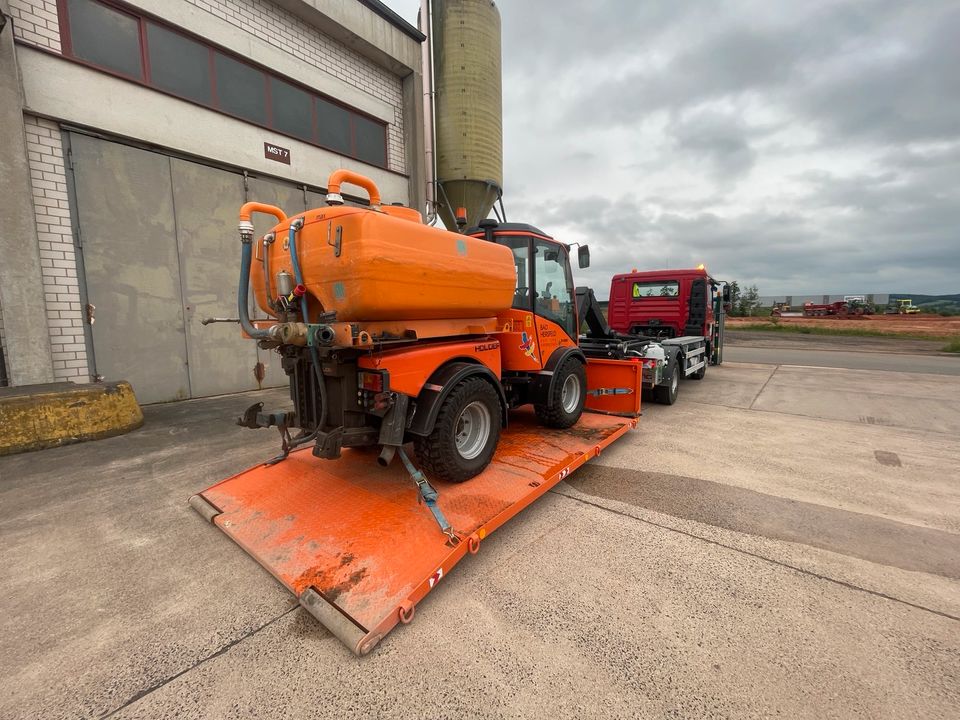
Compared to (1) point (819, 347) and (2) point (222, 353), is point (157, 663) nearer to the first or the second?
(2) point (222, 353)

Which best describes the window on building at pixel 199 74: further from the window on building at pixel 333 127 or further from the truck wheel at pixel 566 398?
the truck wheel at pixel 566 398

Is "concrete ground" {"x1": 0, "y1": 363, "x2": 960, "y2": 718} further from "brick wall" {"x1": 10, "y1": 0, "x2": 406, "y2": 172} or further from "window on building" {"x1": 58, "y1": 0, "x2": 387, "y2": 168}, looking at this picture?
"window on building" {"x1": 58, "y1": 0, "x2": 387, "y2": 168}

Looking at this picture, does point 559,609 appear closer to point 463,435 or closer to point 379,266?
point 463,435

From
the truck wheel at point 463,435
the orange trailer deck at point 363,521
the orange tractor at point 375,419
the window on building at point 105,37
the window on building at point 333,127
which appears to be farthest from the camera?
the window on building at point 333,127

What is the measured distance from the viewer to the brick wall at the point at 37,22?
5555 millimetres

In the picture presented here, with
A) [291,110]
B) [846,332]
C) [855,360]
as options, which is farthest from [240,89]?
[846,332]

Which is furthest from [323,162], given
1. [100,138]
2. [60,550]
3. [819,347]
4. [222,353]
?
[819,347]

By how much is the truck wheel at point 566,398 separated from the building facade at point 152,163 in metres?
6.05

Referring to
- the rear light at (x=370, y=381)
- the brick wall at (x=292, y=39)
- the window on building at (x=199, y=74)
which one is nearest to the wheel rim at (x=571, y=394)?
the rear light at (x=370, y=381)

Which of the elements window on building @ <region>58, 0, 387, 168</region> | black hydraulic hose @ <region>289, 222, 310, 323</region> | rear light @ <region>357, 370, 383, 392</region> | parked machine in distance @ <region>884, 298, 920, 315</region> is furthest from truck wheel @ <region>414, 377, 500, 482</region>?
parked machine in distance @ <region>884, 298, 920, 315</region>

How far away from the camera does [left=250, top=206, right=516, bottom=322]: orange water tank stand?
2596mm

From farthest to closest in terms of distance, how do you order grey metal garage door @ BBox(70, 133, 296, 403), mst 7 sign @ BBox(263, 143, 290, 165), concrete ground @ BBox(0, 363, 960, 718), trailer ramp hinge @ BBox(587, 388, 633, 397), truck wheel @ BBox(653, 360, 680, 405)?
1. mst 7 sign @ BBox(263, 143, 290, 165)
2. truck wheel @ BBox(653, 360, 680, 405)
3. grey metal garage door @ BBox(70, 133, 296, 403)
4. trailer ramp hinge @ BBox(587, 388, 633, 397)
5. concrete ground @ BBox(0, 363, 960, 718)

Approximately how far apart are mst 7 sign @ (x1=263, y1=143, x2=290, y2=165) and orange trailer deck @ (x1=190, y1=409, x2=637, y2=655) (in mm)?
6837

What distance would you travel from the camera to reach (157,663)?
6.20ft
